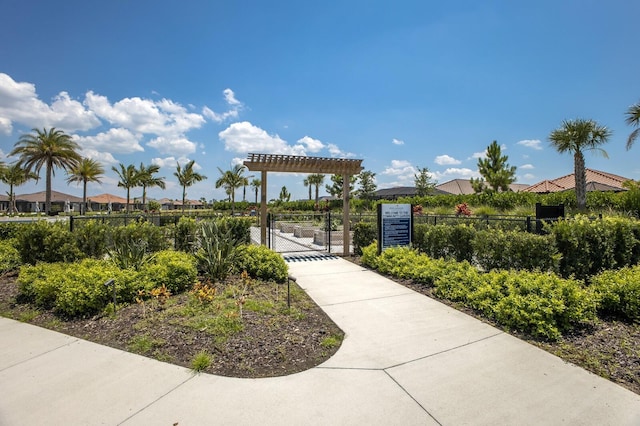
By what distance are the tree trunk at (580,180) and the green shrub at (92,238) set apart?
69.7 feet

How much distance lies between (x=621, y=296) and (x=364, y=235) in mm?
5977

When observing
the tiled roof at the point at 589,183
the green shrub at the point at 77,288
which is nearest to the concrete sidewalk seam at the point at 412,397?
the green shrub at the point at 77,288

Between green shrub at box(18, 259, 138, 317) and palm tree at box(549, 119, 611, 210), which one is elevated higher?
palm tree at box(549, 119, 611, 210)

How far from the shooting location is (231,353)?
3.34m

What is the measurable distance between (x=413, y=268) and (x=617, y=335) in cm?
326

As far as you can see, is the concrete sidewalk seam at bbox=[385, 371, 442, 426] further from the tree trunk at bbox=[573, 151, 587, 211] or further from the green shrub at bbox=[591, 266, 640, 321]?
the tree trunk at bbox=[573, 151, 587, 211]

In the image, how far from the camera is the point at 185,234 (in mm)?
8500

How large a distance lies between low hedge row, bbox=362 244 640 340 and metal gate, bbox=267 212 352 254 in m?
5.12

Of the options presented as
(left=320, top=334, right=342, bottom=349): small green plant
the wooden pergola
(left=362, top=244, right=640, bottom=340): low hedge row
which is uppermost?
the wooden pergola

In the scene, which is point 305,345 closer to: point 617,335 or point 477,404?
point 477,404

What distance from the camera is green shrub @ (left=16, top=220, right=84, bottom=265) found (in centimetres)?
666

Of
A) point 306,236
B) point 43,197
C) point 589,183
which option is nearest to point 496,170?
point 589,183

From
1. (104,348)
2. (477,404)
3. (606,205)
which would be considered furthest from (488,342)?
(606,205)

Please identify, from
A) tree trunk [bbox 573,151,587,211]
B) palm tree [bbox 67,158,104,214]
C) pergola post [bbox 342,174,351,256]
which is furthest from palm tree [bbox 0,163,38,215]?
tree trunk [bbox 573,151,587,211]
